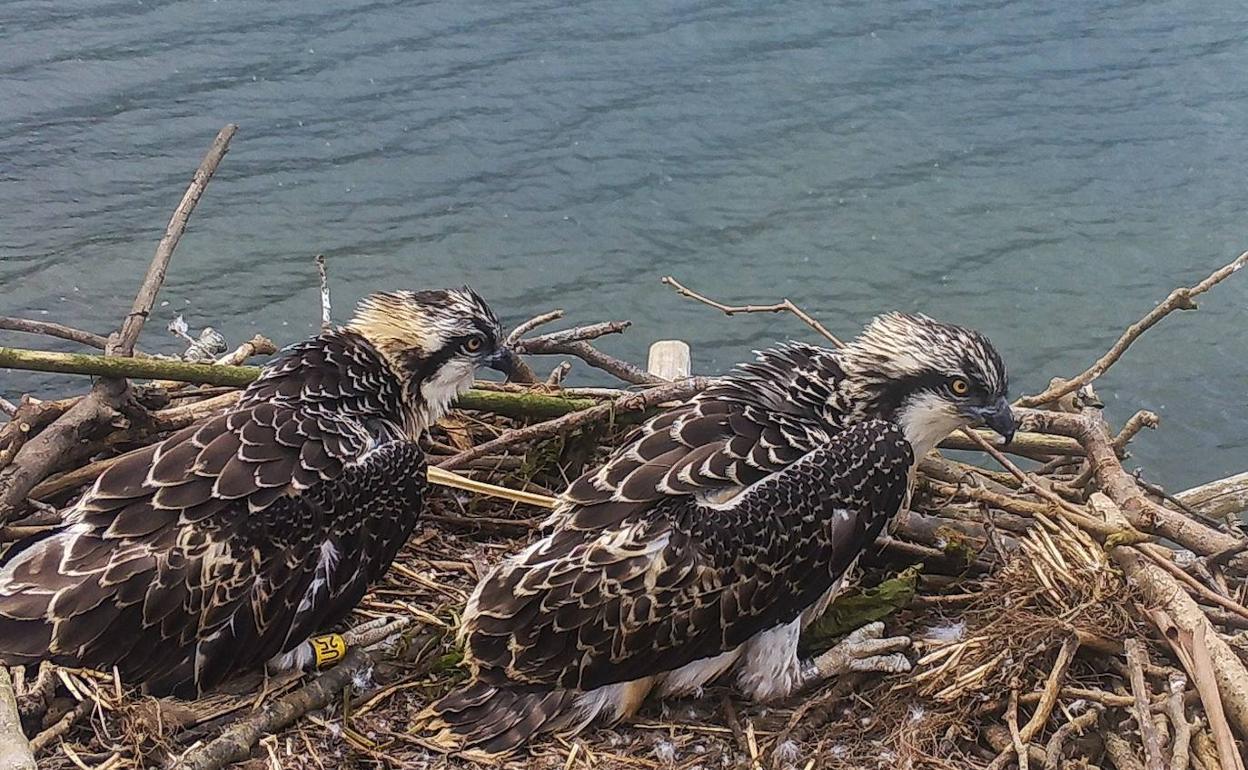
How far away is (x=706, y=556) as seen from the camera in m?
5.87

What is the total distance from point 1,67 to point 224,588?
12834 millimetres

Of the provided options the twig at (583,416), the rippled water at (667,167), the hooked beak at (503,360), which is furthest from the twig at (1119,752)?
the rippled water at (667,167)

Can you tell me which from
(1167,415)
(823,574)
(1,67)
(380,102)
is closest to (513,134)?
(380,102)

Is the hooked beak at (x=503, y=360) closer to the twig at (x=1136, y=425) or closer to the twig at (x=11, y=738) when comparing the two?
the twig at (x=11, y=738)

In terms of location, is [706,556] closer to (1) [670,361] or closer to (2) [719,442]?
(2) [719,442]

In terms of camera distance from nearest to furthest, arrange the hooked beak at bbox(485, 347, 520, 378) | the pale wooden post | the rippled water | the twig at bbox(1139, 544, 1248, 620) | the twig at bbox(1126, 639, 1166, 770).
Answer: the twig at bbox(1126, 639, 1166, 770)
the twig at bbox(1139, 544, 1248, 620)
the hooked beak at bbox(485, 347, 520, 378)
the pale wooden post
the rippled water

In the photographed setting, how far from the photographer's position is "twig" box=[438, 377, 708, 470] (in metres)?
7.15

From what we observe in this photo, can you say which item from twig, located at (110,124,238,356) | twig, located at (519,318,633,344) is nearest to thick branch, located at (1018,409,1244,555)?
twig, located at (519,318,633,344)

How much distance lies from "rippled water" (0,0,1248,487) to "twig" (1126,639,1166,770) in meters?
7.75

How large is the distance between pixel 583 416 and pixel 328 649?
1.83 metres

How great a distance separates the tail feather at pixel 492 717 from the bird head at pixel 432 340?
1.61m

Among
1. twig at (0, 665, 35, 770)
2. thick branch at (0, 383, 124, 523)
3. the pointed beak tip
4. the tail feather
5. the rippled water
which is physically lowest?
the rippled water

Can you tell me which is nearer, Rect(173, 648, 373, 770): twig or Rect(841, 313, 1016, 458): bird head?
Rect(173, 648, 373, 770): twig

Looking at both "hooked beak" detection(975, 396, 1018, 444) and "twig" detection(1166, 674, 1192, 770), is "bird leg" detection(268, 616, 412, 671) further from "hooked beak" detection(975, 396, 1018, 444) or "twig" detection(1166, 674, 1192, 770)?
"twig" detection(1166, 674, 1192, 770)
